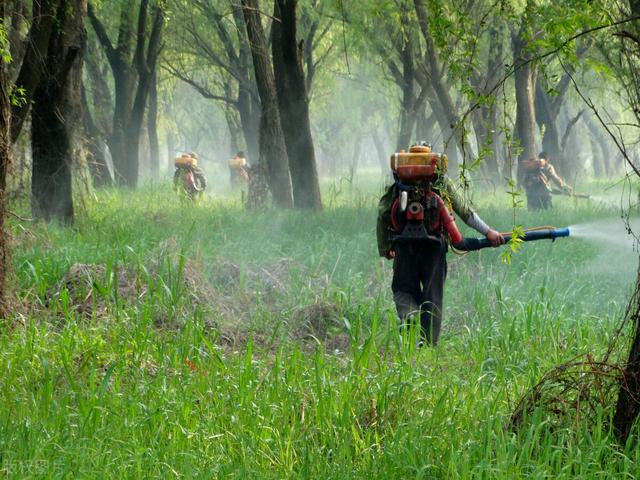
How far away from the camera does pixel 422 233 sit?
6.75 m

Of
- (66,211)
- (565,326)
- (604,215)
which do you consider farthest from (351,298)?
(604,215)

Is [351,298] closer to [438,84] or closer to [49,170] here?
[49,170]

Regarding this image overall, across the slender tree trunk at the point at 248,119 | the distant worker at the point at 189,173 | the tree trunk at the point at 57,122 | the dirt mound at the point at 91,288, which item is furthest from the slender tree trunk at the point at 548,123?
the dirt mound at the point at 91,288

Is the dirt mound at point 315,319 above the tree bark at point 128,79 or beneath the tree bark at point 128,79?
beneath

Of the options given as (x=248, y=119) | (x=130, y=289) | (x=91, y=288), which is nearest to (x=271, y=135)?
(x=130, y=289)

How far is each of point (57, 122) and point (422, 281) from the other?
20.0 feet

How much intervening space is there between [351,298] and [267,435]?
378cm

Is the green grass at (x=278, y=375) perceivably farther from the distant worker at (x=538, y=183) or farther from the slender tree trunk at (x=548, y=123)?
the slender tree trunk at (x=548, y=123)

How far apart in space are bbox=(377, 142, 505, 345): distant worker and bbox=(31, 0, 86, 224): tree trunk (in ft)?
17.7

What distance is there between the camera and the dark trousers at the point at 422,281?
22.7 feet

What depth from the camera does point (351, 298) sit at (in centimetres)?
832

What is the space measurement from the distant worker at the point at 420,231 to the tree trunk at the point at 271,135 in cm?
759

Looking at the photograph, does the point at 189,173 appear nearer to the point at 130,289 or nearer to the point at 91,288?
the point at 130,289

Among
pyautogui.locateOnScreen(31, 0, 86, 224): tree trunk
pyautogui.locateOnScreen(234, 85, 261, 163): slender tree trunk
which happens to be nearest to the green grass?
pyautogui.locateOnScreen(31, 0, 86, 224): tree trunk
